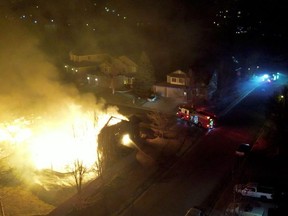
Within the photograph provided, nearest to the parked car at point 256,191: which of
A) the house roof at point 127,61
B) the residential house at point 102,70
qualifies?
the residential house at point 102,70

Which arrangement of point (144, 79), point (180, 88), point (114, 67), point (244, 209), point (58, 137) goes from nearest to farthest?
1. point (244, 209)
2. point (58, 137)
3. point (180, 88)
4. point (144, 79)
5. point (114, 67)

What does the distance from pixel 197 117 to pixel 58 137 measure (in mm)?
9856

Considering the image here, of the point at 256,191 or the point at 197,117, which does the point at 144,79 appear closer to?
the point at 197,117

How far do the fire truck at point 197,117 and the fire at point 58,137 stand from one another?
5331 millimetres

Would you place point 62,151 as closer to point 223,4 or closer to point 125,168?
point 125,168

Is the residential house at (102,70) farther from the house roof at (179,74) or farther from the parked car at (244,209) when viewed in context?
the parked car at (244,209)

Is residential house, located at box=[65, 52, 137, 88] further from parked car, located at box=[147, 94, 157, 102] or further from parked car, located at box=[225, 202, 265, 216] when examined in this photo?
parked car, located at box=[225, 202, 265, 216]

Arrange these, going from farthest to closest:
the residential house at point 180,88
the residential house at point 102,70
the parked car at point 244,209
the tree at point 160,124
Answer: the residential house at point 102,70 < the residential house at point 180,88 < the tree at point 160,124 < the parked car at point 244,209

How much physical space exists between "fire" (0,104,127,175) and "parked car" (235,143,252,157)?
7.37 metres

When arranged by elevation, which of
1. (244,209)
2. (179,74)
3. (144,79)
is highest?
(179,74)

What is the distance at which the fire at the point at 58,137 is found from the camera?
59.8 feet

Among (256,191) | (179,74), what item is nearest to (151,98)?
(179,74)

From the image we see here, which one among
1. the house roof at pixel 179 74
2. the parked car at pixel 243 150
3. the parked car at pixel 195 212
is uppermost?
the house roof at pixel 179 74

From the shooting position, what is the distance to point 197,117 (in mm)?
23078
